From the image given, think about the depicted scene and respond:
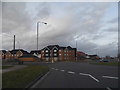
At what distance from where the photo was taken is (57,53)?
14512 centimetres

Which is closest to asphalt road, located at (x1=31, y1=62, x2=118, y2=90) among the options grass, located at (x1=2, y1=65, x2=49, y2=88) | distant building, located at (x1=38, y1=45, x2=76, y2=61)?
grass, located at (x1=2, y1=65, x2=49, y2=88)

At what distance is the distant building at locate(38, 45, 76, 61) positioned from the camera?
474 ft

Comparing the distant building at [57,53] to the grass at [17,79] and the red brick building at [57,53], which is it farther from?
the grass at [17,79]

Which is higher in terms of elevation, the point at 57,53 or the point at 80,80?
the point at 80,80

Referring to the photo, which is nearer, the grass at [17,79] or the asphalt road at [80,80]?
the grass at [17,79]

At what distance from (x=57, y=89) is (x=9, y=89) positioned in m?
2.17

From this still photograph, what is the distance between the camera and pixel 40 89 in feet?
33.3

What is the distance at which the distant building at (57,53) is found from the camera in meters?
145

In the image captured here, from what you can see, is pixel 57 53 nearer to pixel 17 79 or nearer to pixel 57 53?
pixel 57 53

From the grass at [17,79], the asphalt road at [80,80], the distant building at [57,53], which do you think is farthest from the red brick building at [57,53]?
the grass at [17,79]

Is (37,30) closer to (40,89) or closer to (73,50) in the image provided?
(40,89)

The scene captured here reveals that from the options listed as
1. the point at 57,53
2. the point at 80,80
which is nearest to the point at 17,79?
the point at 80,80

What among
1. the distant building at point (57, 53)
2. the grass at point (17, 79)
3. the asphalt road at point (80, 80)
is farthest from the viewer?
the distant building at point (57, 53)

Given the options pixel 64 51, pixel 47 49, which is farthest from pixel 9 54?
pixel 64 51
